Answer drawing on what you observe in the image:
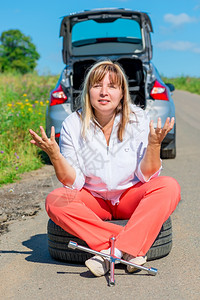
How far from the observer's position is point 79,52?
23.9 feet

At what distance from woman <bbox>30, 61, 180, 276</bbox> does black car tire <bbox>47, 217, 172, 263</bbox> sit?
0.09 meters

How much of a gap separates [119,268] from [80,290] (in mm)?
446

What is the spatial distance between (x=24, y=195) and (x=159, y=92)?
2.61 metres

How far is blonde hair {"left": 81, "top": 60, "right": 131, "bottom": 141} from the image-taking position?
3170 millimetres

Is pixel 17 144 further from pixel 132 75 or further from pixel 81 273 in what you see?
pixel 81 273

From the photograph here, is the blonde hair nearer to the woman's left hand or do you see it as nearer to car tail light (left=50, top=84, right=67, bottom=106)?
the woman's left hand

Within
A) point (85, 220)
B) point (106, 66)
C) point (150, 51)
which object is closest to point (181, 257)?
point (85, 220)

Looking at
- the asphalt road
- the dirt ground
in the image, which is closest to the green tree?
the dirt ground

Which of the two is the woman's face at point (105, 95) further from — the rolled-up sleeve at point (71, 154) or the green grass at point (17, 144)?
the green grass at point (17, 144)

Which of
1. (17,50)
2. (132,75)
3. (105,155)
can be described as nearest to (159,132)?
(105,155)

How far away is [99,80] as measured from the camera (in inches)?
125

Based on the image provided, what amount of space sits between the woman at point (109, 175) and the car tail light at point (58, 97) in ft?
10.5

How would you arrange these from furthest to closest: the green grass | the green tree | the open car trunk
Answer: the green tree, the open car trunk, the green grass

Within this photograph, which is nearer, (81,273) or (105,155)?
(81,273)
